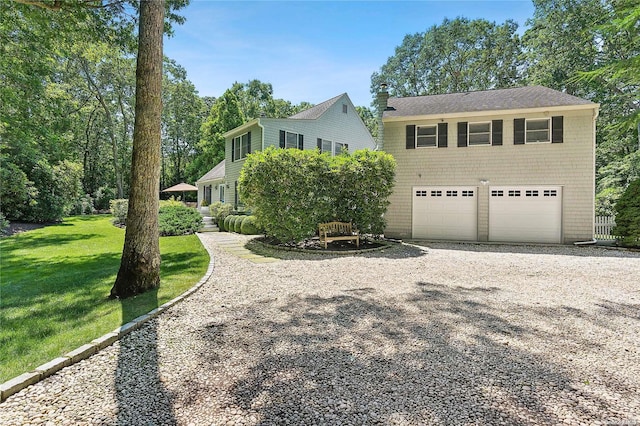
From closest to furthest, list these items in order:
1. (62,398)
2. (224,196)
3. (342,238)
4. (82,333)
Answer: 1. (62,398)
2. (82,333)
3. (342,238)
4. (224,196)

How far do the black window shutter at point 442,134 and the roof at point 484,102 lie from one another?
20.8 inches

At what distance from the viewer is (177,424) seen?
7.82ft

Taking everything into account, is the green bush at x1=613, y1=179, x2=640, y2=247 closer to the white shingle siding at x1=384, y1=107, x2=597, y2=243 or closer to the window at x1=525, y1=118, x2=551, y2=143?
the white shingle siding at x1=384, y1=107, x2=597, y2=243

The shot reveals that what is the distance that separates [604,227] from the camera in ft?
44.6

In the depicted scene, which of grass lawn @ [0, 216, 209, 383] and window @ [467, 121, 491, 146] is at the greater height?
window @ [467, 121, 491, 146]

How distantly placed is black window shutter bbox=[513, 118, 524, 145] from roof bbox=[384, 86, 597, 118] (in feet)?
1.79

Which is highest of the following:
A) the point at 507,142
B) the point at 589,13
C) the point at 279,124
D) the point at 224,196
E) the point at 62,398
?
the point at 589,13

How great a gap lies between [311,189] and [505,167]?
8059mm

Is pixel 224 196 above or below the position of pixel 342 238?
above

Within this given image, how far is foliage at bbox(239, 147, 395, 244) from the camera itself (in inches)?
433

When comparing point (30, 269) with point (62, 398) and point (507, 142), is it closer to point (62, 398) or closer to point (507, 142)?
point (62, 398)

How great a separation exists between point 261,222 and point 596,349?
955 centimetres

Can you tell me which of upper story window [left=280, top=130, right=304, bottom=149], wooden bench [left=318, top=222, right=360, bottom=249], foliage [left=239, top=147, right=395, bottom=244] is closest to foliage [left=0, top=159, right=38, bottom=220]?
foliage [left=239, top=147, right=395, bottom=244]

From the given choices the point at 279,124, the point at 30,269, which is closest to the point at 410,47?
the point at 279,124
